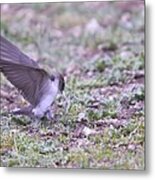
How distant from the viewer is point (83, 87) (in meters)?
1.77

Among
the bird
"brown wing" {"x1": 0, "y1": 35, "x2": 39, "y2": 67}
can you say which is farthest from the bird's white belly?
"brown wing" {"x1": 0, "y1": 35, "x2": 39, "y2": 67}

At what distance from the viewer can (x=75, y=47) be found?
5.85ft

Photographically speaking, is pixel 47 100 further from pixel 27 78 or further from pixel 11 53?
pixel 11 53

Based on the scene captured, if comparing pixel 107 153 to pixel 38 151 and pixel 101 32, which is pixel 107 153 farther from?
pixel 101 32

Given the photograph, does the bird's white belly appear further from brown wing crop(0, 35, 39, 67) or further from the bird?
brown wing crop(0, 35, 39, 67)

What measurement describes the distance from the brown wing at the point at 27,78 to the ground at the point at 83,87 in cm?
3

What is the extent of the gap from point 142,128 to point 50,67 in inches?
16.1

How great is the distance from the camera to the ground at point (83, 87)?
5.67ft

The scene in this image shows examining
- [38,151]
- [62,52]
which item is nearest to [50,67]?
[62,52]

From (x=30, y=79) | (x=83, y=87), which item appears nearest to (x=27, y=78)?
(x=30, y=79)

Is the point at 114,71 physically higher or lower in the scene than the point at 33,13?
lower

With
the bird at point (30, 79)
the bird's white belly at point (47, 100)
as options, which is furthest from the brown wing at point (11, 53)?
the bird's white belly at point (47, 100)

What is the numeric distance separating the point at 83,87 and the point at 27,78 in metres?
0.22

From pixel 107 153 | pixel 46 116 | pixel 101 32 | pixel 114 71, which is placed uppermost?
pixel 101 32
